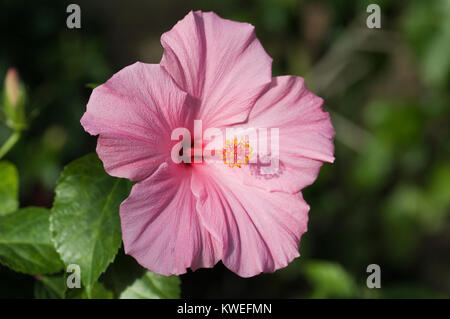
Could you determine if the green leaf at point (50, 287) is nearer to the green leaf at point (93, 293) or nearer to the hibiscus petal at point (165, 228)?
the green leaf at point (93, 293)

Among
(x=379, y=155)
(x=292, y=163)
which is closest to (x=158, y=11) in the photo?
(x=379, y=155)

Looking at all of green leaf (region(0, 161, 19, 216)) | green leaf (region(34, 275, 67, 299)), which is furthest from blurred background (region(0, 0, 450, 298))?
A: green leaf (region(34, 275, 67, 299))

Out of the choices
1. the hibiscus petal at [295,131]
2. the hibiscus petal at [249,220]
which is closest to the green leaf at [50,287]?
the hibiscus petal at [249,220]

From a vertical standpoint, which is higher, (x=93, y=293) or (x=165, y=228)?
(x=165, y=228)

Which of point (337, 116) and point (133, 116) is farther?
point (337, 116)

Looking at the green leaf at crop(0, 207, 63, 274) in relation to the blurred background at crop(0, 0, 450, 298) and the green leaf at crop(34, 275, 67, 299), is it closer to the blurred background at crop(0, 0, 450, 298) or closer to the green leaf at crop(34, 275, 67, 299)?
the green leaf at crop(34, 275, 67, 299)

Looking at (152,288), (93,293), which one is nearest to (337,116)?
(152,288)

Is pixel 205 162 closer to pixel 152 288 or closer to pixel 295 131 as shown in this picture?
pixel 295 131
